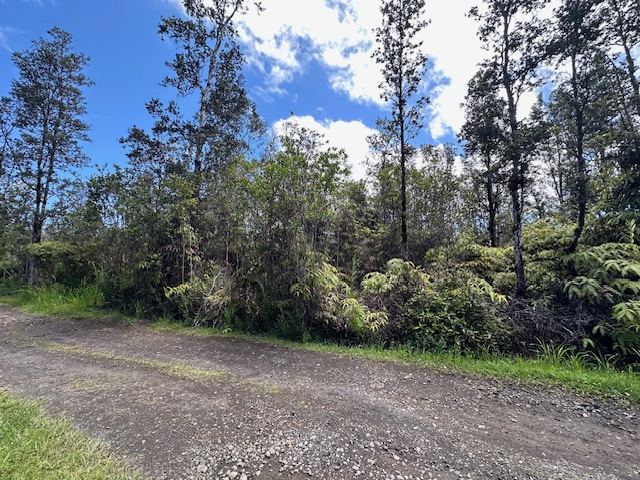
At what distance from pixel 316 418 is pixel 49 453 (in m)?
1.84

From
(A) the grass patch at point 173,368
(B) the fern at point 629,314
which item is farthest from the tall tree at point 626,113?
(A) the grass patch at point 173,368

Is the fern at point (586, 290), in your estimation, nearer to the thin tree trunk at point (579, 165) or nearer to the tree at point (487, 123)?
the thin tree trunk at point (579, 165)

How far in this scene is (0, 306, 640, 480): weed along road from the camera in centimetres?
186

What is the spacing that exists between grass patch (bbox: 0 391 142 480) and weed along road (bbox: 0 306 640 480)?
111mm

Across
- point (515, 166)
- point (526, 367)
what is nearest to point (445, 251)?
point (515, 166)

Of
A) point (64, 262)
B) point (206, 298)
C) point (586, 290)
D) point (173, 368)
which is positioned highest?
point (64, 262)

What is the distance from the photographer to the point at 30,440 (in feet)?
6.35

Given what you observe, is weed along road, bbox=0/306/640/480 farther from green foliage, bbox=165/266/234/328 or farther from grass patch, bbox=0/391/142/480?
green foliage, bbox=165/266/234/328

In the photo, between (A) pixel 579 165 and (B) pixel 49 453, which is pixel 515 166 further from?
(B) pixel 49 453

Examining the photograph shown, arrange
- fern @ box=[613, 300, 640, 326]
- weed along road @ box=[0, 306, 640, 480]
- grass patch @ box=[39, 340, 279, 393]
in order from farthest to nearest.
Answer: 1. fern @ box=[613, 300, 640, 326]
2. grass patch @ box=[39, 340, 279, 393]
3. weed along road @ box=[0, 306, 640, 480]

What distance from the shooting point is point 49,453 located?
1.83 metres

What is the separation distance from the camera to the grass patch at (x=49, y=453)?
1662 millimetres

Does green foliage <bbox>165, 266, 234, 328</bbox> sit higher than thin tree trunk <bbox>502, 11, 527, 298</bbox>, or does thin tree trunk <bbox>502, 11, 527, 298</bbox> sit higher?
thin tree trunk <bbox>502, 11, 527, 298</bbox>

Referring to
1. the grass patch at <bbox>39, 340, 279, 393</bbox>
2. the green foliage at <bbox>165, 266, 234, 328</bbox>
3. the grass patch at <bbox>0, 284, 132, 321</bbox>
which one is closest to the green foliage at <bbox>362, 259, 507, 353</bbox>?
the grass patch at <bbox>39, 340, 279, 393</bbox>
